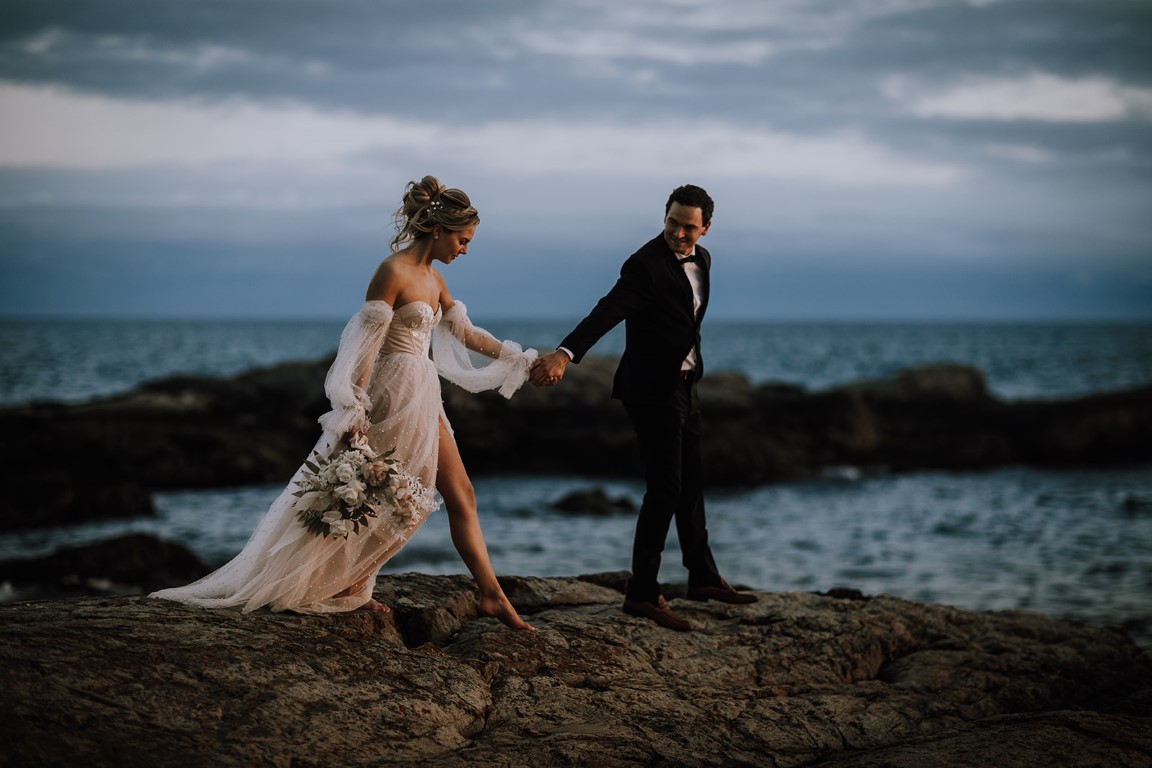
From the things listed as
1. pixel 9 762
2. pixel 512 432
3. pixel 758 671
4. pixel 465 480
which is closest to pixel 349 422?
pixel 465 480

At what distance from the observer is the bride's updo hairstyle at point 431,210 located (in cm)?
561

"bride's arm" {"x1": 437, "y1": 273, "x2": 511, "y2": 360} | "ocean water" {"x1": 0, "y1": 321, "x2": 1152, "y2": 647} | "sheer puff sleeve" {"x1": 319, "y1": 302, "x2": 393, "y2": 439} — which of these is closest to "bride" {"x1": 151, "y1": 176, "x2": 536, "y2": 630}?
"sheer puff sleeve" {"x1": 319, "y1": 302, "x2": 393, "y2": 439}

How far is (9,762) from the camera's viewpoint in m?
3.75

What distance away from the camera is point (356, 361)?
551 cm

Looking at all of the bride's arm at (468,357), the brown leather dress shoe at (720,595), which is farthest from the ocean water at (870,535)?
the bride's arm at (468,357)

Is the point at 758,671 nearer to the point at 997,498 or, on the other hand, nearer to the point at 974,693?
the point at 974,693

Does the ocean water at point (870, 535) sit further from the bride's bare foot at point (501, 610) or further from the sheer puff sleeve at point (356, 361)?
the sheer puff sleeve at point (356, 361)

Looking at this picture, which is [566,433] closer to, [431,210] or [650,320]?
[650,320]

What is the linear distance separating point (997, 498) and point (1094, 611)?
29.0 feet

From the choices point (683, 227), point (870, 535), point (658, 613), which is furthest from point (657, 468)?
point (870, 535)

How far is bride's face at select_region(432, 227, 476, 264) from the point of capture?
5.66 meters

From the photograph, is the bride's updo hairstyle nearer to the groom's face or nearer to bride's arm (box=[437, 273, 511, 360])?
bride's arm (box=[437, 273, 511, 360])

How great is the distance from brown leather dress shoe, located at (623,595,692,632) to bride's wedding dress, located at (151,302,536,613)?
4.84ft

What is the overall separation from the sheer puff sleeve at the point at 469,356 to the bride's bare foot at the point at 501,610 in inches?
47.3
